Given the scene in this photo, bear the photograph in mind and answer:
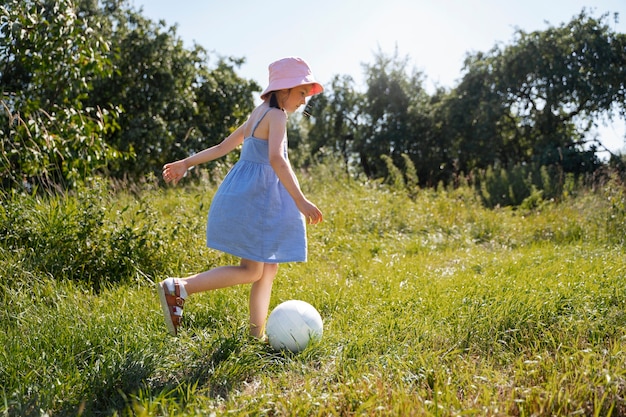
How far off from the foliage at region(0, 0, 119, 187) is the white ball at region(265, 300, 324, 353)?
3413 millimetres

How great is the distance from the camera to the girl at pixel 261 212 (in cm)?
297

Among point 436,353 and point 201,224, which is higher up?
point 201,224

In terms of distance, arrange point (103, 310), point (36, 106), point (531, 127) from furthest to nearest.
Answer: point (531, 127), point (36, 106), point (103, 310)

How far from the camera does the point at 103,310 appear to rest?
3.65m

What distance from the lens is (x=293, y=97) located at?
10.5ft

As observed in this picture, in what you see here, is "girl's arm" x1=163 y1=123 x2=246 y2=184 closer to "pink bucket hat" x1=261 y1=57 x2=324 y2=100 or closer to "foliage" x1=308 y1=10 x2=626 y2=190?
"pink bucket hat" x1=261 y1=57 x2=324 y2=100

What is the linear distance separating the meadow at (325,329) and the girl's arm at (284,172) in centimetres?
77

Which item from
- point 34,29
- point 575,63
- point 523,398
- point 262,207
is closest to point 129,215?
point 34,29

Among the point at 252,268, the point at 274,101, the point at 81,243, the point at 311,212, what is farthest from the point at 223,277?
the point at 81,243

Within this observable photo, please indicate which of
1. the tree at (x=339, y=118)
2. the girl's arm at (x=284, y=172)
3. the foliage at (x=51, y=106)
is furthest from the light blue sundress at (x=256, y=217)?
the tree at (x=339, y=118)

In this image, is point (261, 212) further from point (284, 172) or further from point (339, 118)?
point (339, 118)

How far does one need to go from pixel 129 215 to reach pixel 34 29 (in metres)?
2.08

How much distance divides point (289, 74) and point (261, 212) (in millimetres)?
825

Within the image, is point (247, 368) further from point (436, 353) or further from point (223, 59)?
point (223, 59)
